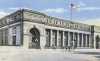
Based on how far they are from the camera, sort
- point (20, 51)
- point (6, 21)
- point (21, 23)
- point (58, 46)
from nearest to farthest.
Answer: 1. point (6, 21)
2. point (21, 23)
3. point (58, 46)
4. point (20, 51)

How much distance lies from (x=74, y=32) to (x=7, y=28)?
2.49 metres

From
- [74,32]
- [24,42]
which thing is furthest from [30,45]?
[74,32]

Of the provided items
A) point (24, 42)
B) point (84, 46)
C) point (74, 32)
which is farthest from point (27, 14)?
point (84, 46)

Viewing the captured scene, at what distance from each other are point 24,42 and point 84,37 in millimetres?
2179

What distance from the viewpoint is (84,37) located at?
10008 mm

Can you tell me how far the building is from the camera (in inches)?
353

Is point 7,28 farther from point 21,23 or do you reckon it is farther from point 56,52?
point 56,52

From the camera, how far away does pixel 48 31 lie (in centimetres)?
1029

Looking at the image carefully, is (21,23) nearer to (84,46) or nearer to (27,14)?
(27,14)

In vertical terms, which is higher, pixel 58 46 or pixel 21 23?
pixel 21 23

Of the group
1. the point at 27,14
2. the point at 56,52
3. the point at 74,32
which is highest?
the point at 27,14

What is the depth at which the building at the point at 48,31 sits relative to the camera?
896cm

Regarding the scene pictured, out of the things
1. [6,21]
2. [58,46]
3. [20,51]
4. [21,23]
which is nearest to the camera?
[6,21]

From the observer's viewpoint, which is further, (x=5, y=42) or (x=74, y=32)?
(x=74, y=32)
